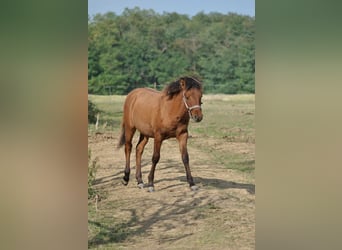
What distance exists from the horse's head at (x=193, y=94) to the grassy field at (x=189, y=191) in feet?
0.12

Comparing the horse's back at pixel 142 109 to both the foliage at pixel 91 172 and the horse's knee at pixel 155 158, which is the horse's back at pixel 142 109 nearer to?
the horse's knee at pixel 155 158

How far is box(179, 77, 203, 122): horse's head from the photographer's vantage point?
2.40 m

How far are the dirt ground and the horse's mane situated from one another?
0.78ft

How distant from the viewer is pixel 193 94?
7.89 ft

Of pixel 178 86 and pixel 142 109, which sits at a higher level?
pixel 178 86

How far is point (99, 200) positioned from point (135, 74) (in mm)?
636

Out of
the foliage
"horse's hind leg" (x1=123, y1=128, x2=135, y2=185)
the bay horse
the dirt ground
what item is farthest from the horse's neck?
the foliage

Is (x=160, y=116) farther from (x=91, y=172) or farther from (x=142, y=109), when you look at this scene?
(x=91, y=172)

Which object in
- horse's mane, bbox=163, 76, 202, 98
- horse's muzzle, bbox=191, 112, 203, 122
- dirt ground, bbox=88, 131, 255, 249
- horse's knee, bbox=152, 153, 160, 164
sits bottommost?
dirt ground, bbox=88, 131, 255, 249

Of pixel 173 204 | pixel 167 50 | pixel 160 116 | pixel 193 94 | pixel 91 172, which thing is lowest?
pixel 173 204

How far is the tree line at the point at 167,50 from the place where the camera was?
2322mm

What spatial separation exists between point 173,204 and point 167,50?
755 millimetres

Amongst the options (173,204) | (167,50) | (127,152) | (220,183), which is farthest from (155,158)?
(167,50)

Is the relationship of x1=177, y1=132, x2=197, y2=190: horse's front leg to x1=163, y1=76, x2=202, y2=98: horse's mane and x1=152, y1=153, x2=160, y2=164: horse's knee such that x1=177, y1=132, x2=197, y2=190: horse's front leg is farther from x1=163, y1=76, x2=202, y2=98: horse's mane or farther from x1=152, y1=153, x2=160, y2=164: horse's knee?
x1=163, y1=76, x2=202, y2=98: horse's mane
